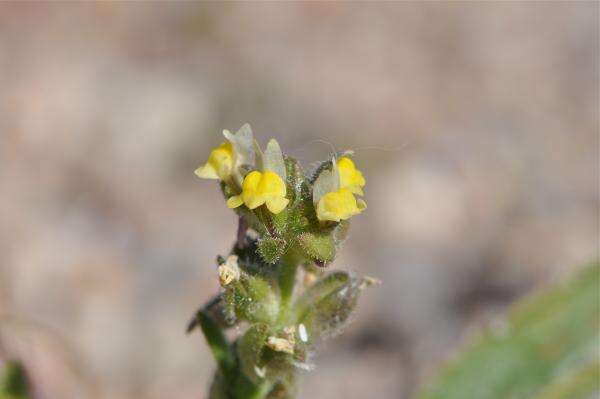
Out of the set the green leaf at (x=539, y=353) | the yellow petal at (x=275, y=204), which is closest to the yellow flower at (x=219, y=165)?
the yellow petal at (x=275, y=204)

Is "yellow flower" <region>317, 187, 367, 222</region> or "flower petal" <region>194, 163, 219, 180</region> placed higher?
"flower petal" <region>194, 163, 219, 180</region>

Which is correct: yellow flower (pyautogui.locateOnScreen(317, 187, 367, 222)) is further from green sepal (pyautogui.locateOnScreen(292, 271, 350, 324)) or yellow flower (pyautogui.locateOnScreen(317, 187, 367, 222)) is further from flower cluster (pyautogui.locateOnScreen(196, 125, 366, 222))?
green sepal (pyautogui.locateOnScreen(292, 271, 350, 324))

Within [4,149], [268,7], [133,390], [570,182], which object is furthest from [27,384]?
[268,7]

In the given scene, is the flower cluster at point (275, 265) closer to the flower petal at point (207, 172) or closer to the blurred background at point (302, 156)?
the flower petal at point (207, 172)

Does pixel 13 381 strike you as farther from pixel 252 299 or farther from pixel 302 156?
pixel 302 156

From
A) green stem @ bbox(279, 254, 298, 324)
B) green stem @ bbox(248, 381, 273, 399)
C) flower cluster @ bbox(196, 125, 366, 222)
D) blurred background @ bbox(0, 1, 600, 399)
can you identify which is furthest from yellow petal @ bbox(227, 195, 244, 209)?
blurred background @ bbox(0, 1, 600, 399)

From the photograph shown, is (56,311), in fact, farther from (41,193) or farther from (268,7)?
(268,7)
